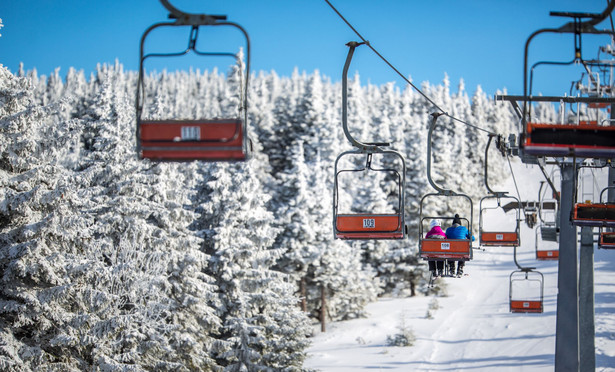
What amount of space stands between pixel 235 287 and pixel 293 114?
116 feet

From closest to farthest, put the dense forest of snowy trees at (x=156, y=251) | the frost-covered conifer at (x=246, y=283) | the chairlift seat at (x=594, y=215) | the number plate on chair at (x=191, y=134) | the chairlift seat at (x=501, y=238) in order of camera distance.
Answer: the number plate on chair at (x=191, y=134)
the chairlift seat at (x=594, y=215)
the dense forest of snowy trees at (x=156, y=251)
the chairlift seat at (x=501, y=238)
the frost-covered conifer at (x=246, y=283)

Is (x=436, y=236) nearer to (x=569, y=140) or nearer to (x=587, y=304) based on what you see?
(x=587, y=304)

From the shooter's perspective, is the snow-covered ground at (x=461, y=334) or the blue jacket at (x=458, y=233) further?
the snow-covered ground at (x=461, y=334)

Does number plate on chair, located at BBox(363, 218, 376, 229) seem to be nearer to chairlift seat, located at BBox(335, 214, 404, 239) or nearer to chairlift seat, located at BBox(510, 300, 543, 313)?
chairlift seat, located at BBox(335, 214, 404, 239)

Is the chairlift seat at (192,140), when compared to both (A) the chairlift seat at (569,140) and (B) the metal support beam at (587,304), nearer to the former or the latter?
(A) the chairlift seat at (569,140)

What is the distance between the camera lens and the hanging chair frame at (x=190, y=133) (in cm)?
600

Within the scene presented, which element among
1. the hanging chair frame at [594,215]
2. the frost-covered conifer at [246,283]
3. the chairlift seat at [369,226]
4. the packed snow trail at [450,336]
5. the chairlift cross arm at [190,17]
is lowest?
the packed snow trail at [450,336]

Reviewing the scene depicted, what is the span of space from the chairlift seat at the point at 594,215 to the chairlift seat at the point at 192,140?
238 inches

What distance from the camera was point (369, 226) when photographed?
38.5 ft

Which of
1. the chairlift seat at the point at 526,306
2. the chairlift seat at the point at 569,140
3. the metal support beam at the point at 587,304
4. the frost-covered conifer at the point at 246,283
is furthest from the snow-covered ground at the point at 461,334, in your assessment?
the chairlift seat at the point at 569,140

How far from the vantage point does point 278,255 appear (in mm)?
33688

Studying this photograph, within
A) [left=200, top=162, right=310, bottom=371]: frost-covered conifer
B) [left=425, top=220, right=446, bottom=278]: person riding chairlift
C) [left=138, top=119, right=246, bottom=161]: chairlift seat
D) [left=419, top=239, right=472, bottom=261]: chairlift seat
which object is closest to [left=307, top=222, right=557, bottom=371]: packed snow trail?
[left=200, top=162, right=310, bottom=371]: frost-covered conifer

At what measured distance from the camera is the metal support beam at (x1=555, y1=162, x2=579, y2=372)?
15930 millimetres

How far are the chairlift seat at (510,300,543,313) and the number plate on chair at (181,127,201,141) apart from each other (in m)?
21.1
